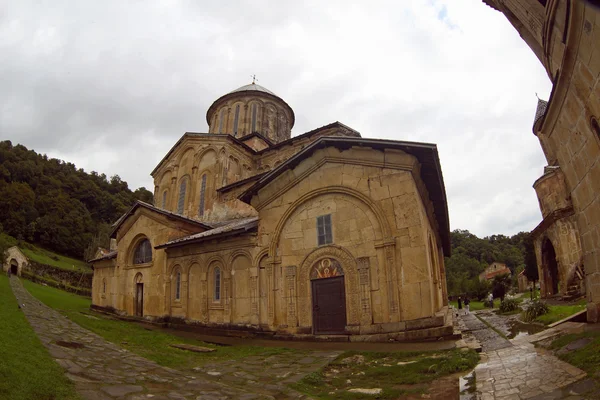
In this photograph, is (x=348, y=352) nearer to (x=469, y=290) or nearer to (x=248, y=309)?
(x=248, y=309)

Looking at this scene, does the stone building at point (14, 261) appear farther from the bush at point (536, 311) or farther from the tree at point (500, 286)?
the tree at point (500, 286)

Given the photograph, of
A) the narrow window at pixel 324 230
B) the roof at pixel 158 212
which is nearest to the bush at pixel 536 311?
the narrow window at pixel 324 230

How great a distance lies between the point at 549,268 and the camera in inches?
906

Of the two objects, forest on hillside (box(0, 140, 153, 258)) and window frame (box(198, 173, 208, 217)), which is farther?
forest on hillside (box(0, 140, 153, 258))

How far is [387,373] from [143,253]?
1351cm

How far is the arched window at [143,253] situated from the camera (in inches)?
627

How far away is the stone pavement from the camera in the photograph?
4.77 metres

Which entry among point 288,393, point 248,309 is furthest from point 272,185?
point 288,393

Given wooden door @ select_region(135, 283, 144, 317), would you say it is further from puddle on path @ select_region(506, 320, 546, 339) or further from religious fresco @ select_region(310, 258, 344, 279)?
puddle on path @ select_region(506, 320, 546, 339)

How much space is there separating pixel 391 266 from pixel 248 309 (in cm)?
527

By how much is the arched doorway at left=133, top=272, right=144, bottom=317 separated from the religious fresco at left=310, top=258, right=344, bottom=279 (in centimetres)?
945

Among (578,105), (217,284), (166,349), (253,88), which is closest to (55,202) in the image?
(253,88)

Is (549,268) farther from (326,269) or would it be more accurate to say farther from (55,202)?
(55,202)

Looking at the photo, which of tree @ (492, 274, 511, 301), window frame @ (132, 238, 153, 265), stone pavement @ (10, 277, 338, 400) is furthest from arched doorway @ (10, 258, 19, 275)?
tree @ (492, 274, 511, 301)
